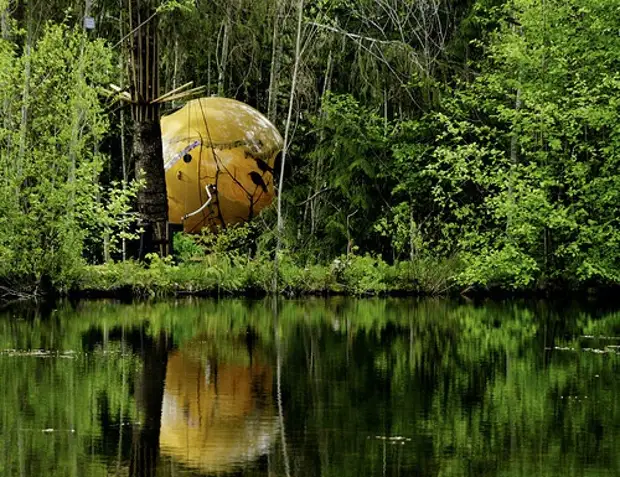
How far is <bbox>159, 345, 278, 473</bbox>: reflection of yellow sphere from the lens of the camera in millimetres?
9391

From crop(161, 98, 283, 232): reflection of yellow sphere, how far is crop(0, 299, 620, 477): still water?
37.9ft

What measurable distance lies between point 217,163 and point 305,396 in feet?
70.3

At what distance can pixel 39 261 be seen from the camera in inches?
971

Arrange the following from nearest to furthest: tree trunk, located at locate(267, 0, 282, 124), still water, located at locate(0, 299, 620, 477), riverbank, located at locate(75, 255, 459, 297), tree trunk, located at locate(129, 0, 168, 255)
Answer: still water, located at locate(0, 299, 620, 477) → riverbank, located at locate(75, 255, 459, 297) → tree trunk, located at locate(129, 0, 168, 255) → tree trunk, located at locate(267, 0, 282, 124)

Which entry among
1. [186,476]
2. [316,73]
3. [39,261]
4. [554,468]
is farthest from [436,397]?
[316,73]

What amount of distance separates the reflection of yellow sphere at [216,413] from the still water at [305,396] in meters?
0.02

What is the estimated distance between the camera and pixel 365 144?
31.1m

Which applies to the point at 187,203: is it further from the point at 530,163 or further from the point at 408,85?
the point at 530,163

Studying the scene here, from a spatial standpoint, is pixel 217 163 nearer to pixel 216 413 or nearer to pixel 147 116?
pixel 147 116

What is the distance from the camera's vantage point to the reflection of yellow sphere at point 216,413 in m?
9.39

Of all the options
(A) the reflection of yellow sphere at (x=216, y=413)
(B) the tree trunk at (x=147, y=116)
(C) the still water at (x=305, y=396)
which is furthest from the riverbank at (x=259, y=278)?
(A) the reflection of yellow sphere at (x=216, y=413)

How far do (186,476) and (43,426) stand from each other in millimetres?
2366

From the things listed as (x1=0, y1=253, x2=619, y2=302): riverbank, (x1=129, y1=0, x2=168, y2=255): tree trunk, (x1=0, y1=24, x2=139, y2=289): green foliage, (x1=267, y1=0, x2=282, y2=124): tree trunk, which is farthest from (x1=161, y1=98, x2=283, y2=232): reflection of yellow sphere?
(x1=0, y1=24, x2=139, y2=289): green foliage

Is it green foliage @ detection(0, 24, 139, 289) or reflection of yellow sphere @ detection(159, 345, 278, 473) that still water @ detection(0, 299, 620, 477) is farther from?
green foliage @ detection(0, 24, 139, 289)
